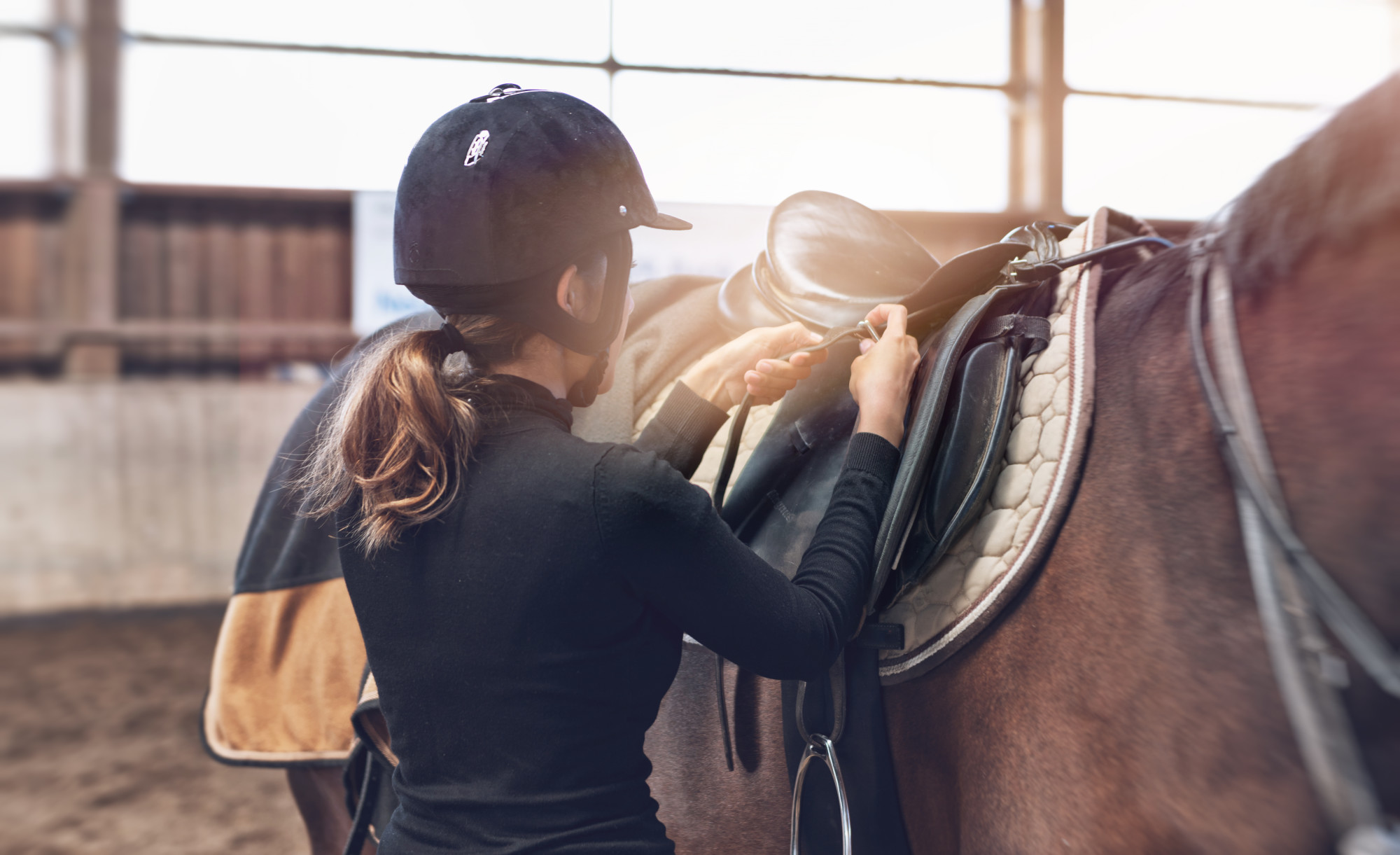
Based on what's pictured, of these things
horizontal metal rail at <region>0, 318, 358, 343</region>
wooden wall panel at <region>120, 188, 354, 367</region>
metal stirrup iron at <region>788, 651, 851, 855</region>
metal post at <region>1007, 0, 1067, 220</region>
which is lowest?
metal stirrup iron at <region>788, 651, 851, 855</region>

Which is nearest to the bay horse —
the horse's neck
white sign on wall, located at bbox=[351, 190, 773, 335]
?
the horse's neck

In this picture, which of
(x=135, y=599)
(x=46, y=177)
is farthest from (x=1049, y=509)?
(x=46, y=177)

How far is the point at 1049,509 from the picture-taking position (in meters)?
0.84

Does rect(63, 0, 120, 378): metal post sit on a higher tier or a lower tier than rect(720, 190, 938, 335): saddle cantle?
higher

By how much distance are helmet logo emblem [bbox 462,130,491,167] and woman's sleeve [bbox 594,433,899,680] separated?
36cm

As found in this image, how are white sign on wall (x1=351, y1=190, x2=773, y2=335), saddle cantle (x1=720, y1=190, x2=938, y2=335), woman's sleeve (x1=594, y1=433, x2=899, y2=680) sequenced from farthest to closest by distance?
white sign on wall (x1=351, y1=190, x2=773, y2=335), saddle cantle (x1=720, y1=190, x2=938, y2=335), woman's sleeve (x1=594, y1=433, x2=899, y2=680)

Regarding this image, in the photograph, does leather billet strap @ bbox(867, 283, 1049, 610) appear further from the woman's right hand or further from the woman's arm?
the woman's arm

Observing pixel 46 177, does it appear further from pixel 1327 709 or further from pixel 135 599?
pixel 1327 709

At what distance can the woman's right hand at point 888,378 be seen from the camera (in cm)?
98

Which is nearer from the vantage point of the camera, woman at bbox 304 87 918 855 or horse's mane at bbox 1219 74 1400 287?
horse's mane at bbox 1219 74 1400 287

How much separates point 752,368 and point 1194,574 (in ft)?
1.96

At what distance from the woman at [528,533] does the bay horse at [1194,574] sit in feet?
0.67

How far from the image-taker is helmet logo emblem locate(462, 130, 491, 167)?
0.90 meters

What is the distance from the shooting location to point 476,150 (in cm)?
90
